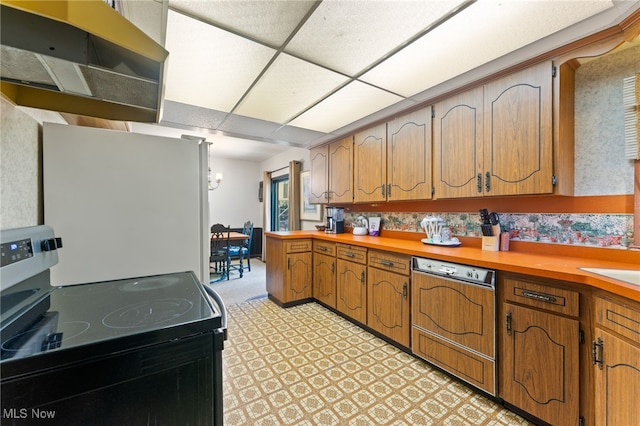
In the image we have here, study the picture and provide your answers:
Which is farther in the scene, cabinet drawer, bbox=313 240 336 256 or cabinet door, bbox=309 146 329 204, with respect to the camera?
cabinet door, bbox=309 146 329 204

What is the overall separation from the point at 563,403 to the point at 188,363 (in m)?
1.86

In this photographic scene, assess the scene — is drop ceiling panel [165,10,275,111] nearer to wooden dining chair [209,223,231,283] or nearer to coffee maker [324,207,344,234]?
coffee maker [324,207,344,234]

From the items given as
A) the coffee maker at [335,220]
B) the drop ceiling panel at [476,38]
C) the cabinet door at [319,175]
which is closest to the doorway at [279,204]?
the cabinet door at [319,175]

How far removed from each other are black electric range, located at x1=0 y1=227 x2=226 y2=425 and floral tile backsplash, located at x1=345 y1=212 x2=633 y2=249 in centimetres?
224

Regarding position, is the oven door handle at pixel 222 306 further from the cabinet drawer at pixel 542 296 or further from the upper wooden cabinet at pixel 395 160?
the upper wooden cabinet at pixel 395 160

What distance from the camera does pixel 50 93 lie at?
3.87 feet

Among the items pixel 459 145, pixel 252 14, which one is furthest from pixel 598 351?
pixel 252 14

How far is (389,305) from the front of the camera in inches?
92.0

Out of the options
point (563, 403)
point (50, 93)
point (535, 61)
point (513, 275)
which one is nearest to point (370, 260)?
point (513, 275)

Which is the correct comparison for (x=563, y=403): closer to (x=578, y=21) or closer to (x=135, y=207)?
(x=578, y=21)

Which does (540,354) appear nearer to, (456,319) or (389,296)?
(456,319)

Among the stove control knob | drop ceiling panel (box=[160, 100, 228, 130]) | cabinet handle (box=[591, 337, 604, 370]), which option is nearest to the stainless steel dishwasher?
cabinet handle (box=[591, 337, 604, 370])

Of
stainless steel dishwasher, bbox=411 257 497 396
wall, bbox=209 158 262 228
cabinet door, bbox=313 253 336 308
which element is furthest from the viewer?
wall, bbox=209 158 262 228

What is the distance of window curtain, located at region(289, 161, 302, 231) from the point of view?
4.88m
